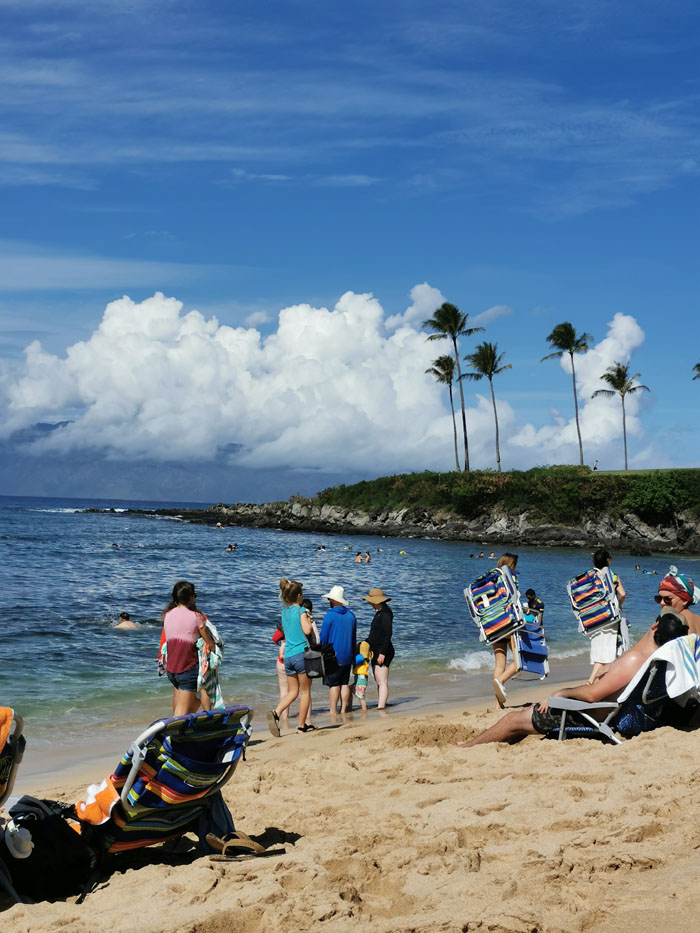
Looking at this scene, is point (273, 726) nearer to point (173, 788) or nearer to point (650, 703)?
point (650, 703)

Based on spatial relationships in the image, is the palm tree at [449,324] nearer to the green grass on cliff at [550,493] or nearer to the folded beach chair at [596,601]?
the green grass on cliff at [550,493]

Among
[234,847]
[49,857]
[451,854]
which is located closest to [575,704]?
[451,854]

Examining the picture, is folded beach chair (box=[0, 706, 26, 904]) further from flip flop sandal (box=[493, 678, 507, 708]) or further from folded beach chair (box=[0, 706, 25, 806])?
flip flop sandal (box=[493, 678, 507, 708])

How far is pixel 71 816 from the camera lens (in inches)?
174

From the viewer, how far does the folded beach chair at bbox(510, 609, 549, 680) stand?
31.6ft

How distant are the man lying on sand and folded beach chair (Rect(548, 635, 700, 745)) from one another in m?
0.10

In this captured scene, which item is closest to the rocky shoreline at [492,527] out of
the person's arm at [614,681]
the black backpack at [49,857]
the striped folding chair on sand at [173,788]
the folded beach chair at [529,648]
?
the folded beach chair at [529,648]

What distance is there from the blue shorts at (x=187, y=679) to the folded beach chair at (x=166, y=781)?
130 inches

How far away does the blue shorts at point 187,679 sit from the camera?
312 inches

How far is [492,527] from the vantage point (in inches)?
2395

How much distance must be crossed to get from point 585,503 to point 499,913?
58.3m

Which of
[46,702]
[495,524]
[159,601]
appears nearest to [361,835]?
[46,702]

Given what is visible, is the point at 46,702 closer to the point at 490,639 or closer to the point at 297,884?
the point at 490,639

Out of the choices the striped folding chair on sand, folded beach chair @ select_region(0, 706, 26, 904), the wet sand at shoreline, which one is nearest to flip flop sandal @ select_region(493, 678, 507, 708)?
the wet sand at shoreline
